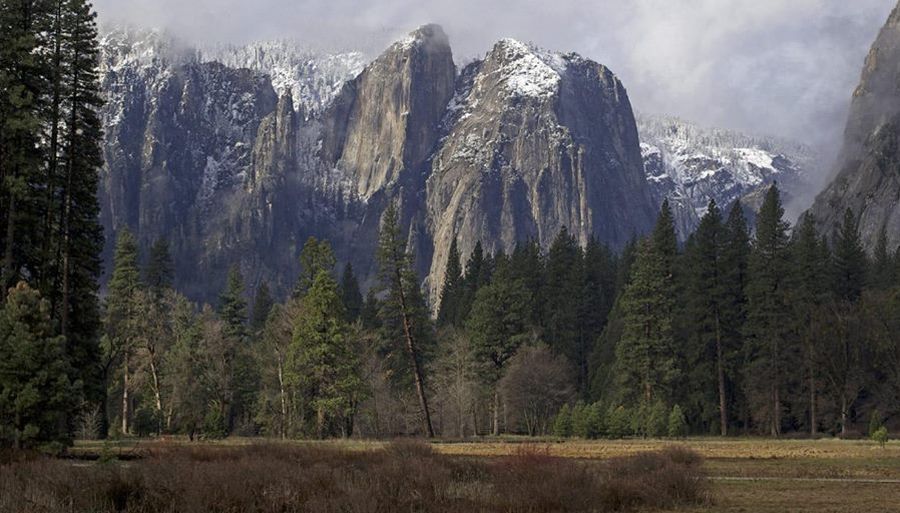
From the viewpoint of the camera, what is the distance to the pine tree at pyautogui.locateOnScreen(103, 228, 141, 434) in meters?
61.3

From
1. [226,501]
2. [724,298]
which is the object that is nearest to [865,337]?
[724,298]

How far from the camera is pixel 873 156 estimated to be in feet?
448

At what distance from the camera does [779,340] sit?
63344mm

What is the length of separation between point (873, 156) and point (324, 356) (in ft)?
356

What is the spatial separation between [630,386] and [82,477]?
5213 cm

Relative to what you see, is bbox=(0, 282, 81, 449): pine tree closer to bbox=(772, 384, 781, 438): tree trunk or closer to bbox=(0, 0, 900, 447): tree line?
bbox=(0, 0, 900, 447): tree line

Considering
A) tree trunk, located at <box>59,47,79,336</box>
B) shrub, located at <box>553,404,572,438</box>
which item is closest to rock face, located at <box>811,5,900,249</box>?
shrub, located at <box>553,404,572,438</box>

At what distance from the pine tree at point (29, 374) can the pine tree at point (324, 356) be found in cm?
2746

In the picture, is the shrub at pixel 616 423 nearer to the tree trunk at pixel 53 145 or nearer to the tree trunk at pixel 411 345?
the tree trunk at pixel 411 345

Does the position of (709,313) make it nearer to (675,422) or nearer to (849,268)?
(849,268)

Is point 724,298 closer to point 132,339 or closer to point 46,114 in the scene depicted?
point 132,339

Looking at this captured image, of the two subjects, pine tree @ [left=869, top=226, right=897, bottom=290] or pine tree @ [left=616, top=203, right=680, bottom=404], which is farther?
pine tree @ [left=869, top=226, right=897, bottom=290]

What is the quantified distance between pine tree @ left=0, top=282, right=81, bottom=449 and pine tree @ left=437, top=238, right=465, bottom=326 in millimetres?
65405

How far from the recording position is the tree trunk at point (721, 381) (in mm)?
63781
